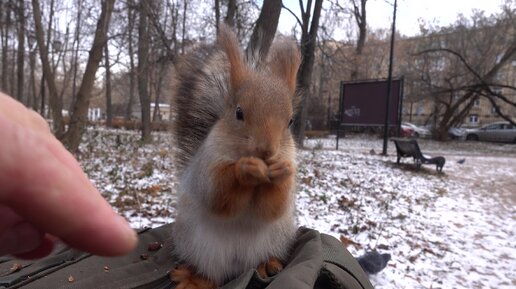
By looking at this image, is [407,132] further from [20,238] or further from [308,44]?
[20,238]

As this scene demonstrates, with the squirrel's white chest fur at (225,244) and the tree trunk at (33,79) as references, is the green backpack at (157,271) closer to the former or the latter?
the squirrel's white chest fur at (225,244)

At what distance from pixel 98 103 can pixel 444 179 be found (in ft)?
153

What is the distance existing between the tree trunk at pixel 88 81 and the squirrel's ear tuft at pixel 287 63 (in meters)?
5.31

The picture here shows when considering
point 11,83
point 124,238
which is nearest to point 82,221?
point 124,238

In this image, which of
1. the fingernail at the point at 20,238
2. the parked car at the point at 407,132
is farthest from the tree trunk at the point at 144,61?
the parked car at the point at 407,132

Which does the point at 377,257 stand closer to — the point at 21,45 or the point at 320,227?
the point at 320,227

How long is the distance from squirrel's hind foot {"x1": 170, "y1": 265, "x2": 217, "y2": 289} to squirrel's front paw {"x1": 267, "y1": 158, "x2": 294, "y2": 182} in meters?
0.56

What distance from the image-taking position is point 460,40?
20.0 m

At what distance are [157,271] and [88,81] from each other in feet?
18.4

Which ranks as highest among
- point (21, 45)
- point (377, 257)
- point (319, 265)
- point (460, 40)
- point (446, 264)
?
point (460, 40)

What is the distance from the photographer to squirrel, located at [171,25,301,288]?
1385 millimetres

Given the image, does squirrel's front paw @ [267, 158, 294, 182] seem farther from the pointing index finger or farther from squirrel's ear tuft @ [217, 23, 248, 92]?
the pointing index finger

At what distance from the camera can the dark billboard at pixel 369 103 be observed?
11.0 meters

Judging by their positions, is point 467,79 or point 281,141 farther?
point 467,79
